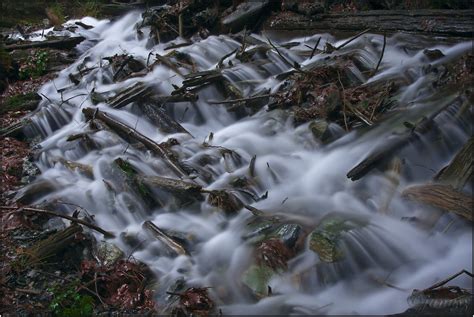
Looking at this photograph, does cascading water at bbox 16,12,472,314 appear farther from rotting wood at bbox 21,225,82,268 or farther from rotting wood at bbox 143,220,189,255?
rotting wood at bbox 21,225,82,268

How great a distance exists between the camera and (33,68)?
1116cm

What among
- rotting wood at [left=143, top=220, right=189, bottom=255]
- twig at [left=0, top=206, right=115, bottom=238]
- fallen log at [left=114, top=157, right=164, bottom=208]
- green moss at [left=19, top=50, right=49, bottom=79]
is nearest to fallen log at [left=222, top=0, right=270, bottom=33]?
green moss at [left=19, top=50, right=49, bottom=79]

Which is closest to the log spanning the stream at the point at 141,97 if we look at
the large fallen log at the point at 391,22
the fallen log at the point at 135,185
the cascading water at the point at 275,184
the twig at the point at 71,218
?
the cascading water at the point at 275,184

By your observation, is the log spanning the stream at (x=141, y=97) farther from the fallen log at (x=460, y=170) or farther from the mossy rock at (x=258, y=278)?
the fallen log at (x=460, y=170)

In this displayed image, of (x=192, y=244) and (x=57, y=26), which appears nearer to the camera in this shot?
(x=192, y=244)

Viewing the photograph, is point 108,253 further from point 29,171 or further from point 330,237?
point 29,171

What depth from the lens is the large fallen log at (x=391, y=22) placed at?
8473 mm

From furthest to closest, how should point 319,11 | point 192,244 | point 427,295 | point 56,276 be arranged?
point 319,11 < point 192,244 < point 56,276 < point 427,295

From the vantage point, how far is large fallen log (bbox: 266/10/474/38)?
847cm

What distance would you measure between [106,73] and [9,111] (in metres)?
2.12

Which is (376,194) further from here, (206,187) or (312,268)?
(206,187)

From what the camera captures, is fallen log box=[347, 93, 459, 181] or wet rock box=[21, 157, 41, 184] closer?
fallen log box=[347, 93, 459, 181]

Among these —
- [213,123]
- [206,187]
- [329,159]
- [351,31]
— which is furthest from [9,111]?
[351,31]

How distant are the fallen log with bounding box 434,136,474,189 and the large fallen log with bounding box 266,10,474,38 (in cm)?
371
